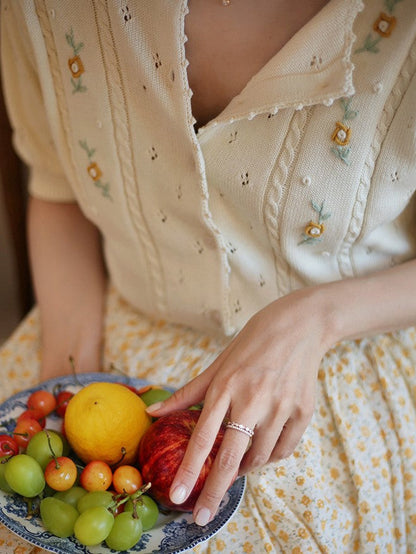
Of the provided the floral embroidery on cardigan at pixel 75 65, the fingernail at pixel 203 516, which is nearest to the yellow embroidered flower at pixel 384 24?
the floral embroidery on cardigan at pixel 75 65

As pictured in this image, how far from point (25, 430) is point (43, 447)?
0.07 meters


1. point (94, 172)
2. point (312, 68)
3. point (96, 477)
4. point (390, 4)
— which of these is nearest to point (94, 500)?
point (96, 477)

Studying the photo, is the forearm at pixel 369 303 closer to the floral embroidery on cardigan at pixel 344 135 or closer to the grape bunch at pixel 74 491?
the floral embroidery on cardigan at pixel 344 135

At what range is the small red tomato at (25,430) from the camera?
29.0 inches

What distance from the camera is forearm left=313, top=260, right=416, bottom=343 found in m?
0.71

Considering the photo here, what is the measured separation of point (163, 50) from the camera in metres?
0.71

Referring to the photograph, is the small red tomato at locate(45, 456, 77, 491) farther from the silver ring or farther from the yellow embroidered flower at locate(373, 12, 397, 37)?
the yellow embroidered flower at locate(373, 12, 397, 37)

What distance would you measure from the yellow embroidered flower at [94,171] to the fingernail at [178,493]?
0.45 meters

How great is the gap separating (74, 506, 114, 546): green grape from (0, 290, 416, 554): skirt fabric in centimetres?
14

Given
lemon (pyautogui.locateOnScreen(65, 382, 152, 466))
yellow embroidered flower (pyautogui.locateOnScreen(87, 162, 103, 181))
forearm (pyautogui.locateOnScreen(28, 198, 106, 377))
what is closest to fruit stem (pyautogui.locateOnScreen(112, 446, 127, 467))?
lemon (pyautogui.locateOnScreen(65, 382, 152, 466))

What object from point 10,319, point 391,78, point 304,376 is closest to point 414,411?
point 304,376

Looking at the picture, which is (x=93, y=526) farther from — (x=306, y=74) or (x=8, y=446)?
(x=306, y=74)

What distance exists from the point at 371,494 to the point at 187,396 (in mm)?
288

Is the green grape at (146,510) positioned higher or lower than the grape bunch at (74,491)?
lower
